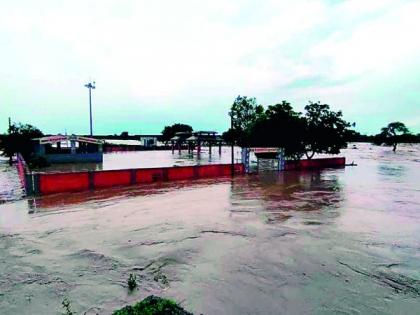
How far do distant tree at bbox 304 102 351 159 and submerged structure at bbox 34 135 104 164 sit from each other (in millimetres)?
23617

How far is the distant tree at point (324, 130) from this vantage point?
124ft

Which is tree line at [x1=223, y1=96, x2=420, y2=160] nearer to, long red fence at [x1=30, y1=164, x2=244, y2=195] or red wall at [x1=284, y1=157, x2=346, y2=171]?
red wall at [x1=284, y1=157, x2=346, y2=171]

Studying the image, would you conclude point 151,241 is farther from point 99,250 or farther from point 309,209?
point 309,209

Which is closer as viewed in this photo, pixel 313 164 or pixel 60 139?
pixel 313 164

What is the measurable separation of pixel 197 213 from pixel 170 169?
11.6 m

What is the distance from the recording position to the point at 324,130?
3781 centimetres

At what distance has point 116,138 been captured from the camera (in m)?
127

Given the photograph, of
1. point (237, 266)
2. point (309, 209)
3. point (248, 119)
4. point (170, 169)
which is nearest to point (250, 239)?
point (237, 266)

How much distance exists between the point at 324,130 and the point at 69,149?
28905mm

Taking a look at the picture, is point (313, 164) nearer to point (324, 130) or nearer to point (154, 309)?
point (324, 130)

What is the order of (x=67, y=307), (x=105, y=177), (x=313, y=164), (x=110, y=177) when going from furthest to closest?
(x=313, y=164)
(x=110, y=177)
(x=105, y=177)
(x=67, y=307)

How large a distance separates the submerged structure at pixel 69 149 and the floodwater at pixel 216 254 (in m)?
21.4

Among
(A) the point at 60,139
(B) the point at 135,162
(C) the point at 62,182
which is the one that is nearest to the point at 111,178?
(C) the point at 62,182

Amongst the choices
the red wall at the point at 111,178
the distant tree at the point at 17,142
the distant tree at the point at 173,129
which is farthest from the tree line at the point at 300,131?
the distant tree at the point at 173,129
